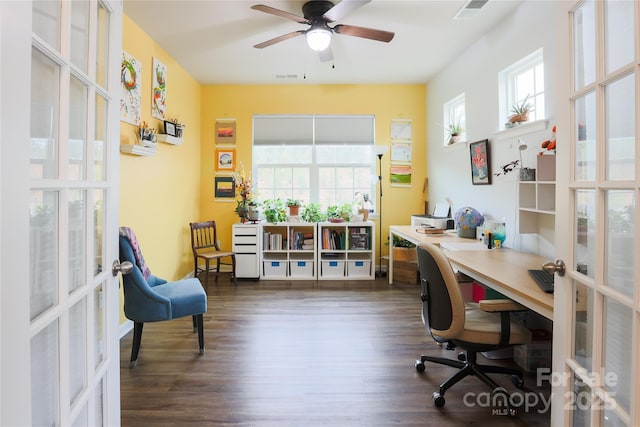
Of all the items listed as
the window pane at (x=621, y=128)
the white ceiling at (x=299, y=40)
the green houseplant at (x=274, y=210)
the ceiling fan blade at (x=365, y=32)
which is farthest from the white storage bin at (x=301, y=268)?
the window pane at (x=621, y=128)

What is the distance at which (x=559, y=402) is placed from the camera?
1.27 metres

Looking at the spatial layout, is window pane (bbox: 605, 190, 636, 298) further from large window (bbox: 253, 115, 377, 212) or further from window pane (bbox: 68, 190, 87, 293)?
large window (bbox: 253, 115, 377, 212)

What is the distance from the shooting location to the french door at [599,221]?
3.03 feet

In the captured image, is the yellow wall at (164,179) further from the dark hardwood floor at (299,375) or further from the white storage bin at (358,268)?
the white storage bin at (358,268)

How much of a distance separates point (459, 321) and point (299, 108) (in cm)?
405

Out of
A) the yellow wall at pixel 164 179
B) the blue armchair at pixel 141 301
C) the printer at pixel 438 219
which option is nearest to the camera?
the blue armchair at pixel 141 301

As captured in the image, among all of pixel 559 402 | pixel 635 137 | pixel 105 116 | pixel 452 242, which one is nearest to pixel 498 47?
pixel 452 242

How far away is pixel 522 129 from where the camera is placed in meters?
2.93

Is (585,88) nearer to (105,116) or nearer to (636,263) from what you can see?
(636,263)

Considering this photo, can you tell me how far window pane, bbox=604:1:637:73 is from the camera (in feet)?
3.03

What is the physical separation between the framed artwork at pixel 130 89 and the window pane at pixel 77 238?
2.24 meters

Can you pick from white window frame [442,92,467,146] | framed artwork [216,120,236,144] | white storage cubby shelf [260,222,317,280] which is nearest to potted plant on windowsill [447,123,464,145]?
white window frame [442,92,467,146]

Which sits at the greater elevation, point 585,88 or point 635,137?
point 585,88

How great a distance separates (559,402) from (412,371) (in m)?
1.16
